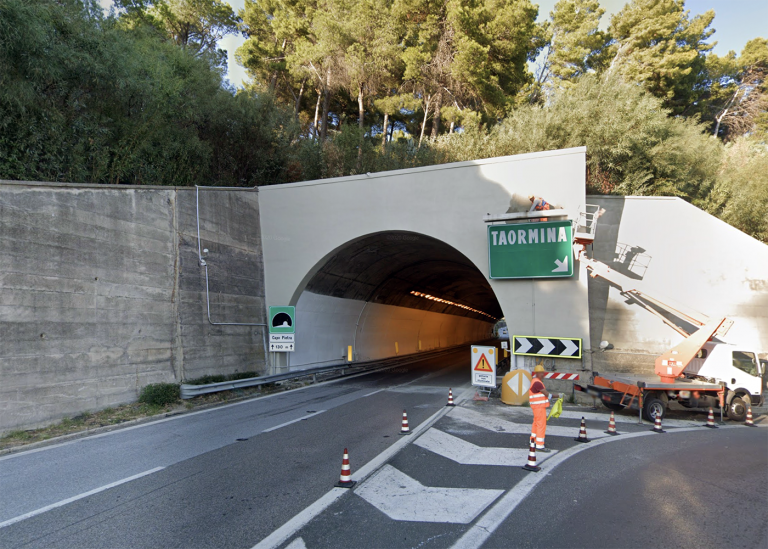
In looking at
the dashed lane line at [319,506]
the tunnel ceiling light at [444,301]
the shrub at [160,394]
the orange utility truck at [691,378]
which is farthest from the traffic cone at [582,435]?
the tunnel ceiling light at [444,301]

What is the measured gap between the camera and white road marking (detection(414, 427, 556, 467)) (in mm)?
7891

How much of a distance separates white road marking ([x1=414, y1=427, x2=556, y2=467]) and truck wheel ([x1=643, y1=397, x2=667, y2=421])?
5024 millimetres

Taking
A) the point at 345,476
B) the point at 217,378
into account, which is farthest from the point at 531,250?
the point at 217,378

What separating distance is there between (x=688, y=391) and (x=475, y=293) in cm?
2606

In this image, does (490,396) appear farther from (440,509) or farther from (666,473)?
(440,509)

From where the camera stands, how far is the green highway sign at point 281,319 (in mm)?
17406

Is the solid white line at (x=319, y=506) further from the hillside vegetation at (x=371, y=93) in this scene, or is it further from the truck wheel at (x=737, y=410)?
the hillside vegetation at (x=371, y=93)

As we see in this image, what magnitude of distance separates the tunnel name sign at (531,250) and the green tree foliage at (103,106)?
12328 mm

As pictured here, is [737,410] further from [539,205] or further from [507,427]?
[539,205]

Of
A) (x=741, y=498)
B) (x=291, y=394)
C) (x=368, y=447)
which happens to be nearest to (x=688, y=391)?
(x=741, y=498)

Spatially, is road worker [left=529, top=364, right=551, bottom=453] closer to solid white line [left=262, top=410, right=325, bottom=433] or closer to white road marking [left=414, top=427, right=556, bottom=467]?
white road marking [left=414, top=427, right=556, bottom=467]

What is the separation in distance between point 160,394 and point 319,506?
867cm

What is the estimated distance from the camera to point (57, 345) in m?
10.7

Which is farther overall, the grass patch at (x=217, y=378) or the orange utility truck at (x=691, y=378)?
the grass patch at (x=217, y=378)
